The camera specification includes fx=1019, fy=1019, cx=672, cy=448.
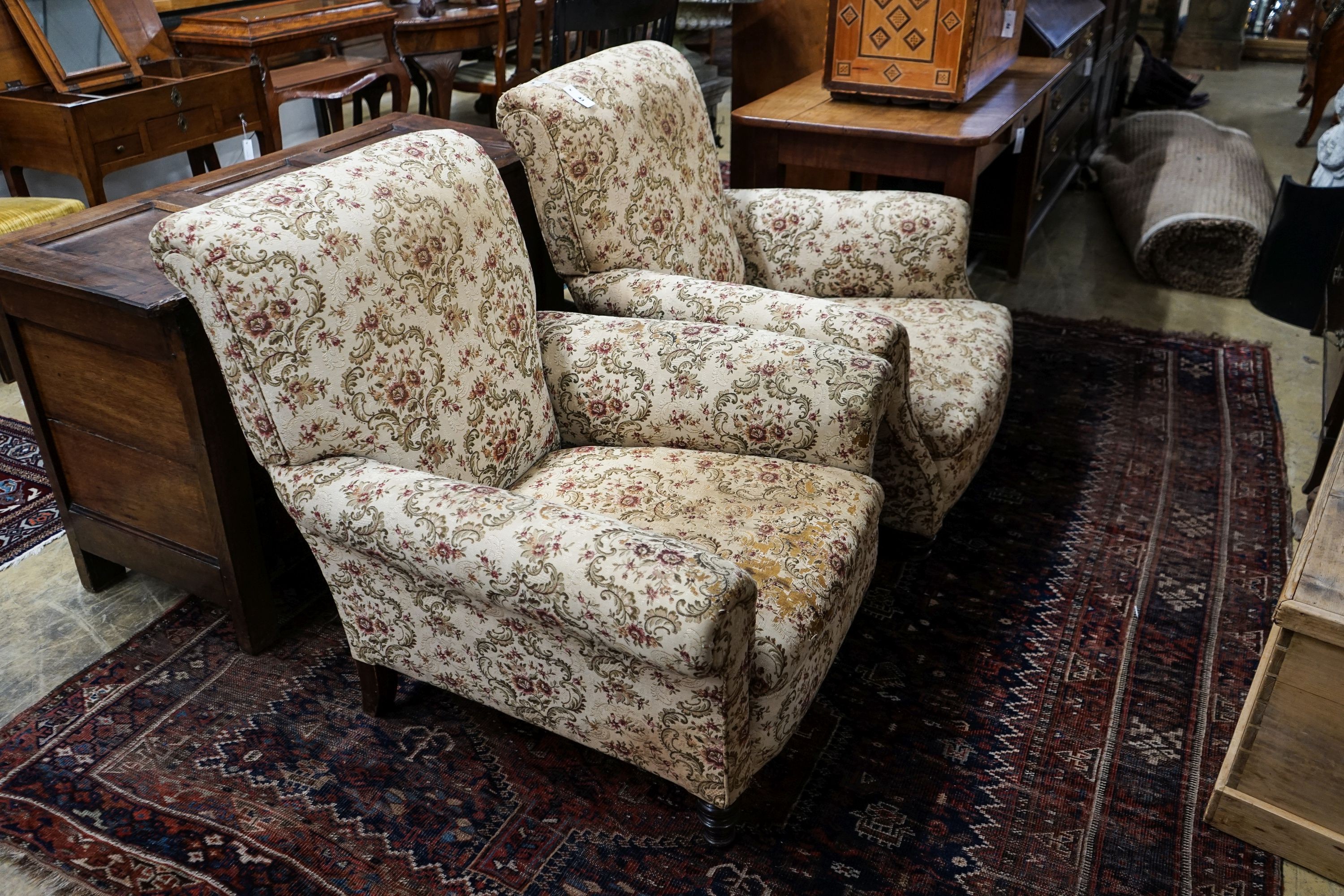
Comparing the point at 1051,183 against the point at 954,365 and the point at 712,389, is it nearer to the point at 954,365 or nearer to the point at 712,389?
the point at 954,365

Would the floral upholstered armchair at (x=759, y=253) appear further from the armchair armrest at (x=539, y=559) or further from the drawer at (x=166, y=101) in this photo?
the drawer at (x=166, y=101)

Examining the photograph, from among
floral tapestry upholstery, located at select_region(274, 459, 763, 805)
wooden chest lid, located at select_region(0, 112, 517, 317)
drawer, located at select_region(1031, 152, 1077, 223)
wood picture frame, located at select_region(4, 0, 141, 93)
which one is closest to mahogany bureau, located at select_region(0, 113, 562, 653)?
wooden chest lid, located at select_region(0, 112, 517, 317)

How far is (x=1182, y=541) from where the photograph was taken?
7.29ft

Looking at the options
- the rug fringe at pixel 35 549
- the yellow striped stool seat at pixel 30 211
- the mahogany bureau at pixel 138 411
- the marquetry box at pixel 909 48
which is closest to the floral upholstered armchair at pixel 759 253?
the mahogany bureau at pixel 138 411

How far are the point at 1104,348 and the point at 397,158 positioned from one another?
7.56 feet

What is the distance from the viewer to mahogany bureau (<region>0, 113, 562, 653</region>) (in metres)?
1.64

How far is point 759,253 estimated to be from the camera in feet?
7.86

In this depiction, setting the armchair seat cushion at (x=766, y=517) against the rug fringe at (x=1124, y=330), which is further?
the rug fringe at (x=1124, y=330)

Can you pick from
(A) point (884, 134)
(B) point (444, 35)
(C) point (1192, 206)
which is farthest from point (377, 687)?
(B) point (444, 35)

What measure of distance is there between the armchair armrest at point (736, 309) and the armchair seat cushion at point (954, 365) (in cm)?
19

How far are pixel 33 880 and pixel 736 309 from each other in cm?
144

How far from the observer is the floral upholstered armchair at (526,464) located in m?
1.29

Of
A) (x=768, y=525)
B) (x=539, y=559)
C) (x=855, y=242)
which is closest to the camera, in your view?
(x=539, y=559)

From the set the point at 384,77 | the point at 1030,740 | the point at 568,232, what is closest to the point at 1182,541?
the point at 1030,740
